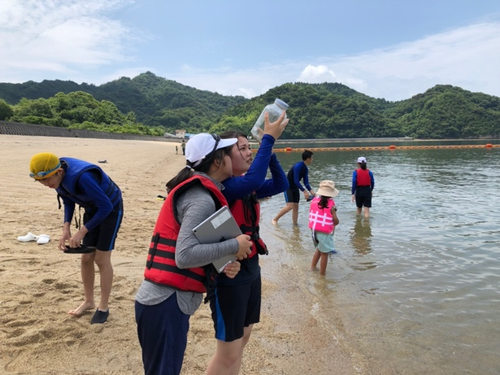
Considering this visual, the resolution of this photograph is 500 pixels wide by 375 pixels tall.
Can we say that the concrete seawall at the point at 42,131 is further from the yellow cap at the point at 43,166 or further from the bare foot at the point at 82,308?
the yellow cap at the point at 43,166

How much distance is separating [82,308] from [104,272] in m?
0.57

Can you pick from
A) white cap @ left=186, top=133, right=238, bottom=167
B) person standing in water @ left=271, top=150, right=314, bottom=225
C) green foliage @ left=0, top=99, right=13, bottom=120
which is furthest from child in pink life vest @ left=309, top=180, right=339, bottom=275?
green foliage @ left=0, top=99, right=13, bottom=120

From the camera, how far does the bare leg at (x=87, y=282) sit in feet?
12.8

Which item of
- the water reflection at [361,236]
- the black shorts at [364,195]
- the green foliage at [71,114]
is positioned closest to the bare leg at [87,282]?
the water reflection at [361,236]

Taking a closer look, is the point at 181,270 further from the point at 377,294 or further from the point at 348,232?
the point at 348,232

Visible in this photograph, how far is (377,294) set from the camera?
5.79 meters

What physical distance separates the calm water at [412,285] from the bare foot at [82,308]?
3092 mm

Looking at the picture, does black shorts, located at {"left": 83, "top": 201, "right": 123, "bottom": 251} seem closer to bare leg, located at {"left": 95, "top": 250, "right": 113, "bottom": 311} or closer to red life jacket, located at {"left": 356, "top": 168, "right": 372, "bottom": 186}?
bare leg, located at {"left": 95, "top": 250, "right": 113, "bottom": 311}

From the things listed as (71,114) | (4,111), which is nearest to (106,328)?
(4,111)

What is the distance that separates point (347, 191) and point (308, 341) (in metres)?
14.3

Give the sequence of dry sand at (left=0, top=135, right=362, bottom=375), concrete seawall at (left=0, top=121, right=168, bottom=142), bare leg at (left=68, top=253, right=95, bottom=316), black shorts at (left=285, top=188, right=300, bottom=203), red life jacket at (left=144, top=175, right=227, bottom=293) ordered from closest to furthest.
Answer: red life jacket at (left=144, top=175, right=227, bottom=293), dry sand at (left=0, top=135, right=362, bottom=375), bare leg at (left=68, top=253, right=95, bottom=316), black shorts at (left=285, top=188, right=300, bottom=203), concrete seawall at (left=0, top=121, right=168, bottom=142)

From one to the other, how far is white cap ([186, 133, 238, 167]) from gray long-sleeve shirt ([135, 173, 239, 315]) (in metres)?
0.29

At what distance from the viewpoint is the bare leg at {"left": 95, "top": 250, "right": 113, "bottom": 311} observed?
3818 millimetres

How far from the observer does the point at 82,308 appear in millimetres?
4016
